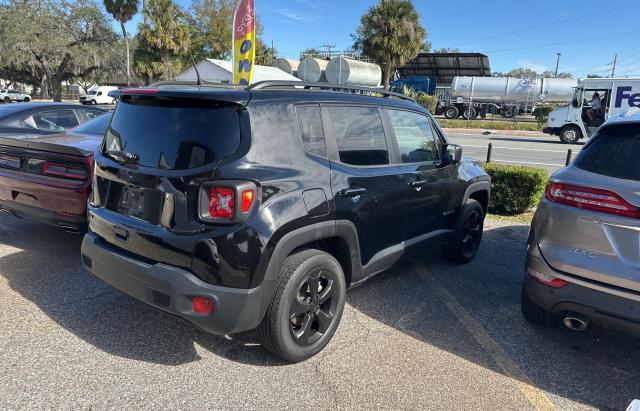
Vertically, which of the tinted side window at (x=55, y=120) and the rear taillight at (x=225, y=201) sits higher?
the tinted side window at (x=55, y=120)

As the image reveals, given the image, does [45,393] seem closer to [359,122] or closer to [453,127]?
[359,122]

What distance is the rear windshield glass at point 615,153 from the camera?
280cm

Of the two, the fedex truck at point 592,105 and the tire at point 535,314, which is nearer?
the tire at point 535,314

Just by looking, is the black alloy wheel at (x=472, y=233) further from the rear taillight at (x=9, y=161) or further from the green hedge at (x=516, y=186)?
the rear taillight at (x=9, y=161)

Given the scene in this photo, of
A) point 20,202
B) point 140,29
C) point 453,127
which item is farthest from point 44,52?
point 20,202

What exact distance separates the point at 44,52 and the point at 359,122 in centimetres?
4521

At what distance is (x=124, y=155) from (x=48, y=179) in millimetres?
1910

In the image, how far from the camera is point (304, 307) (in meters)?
2.96

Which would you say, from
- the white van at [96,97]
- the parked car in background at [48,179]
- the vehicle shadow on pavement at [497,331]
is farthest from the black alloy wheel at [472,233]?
the white van at [96,97]

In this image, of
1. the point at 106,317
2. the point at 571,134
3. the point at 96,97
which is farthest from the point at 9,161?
the point at 96,97

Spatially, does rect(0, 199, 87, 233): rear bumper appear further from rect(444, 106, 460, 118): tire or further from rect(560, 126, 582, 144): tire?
rect(444, 106, 460, 118): tire

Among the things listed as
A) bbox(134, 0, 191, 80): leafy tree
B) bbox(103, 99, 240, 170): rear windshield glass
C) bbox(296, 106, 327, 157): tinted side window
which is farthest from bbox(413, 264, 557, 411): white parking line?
bbox(134, 0, 191, 80): leafy tree

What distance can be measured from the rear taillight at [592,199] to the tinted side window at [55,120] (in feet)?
22.4

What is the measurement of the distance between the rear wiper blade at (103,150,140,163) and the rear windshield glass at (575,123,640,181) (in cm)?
297
